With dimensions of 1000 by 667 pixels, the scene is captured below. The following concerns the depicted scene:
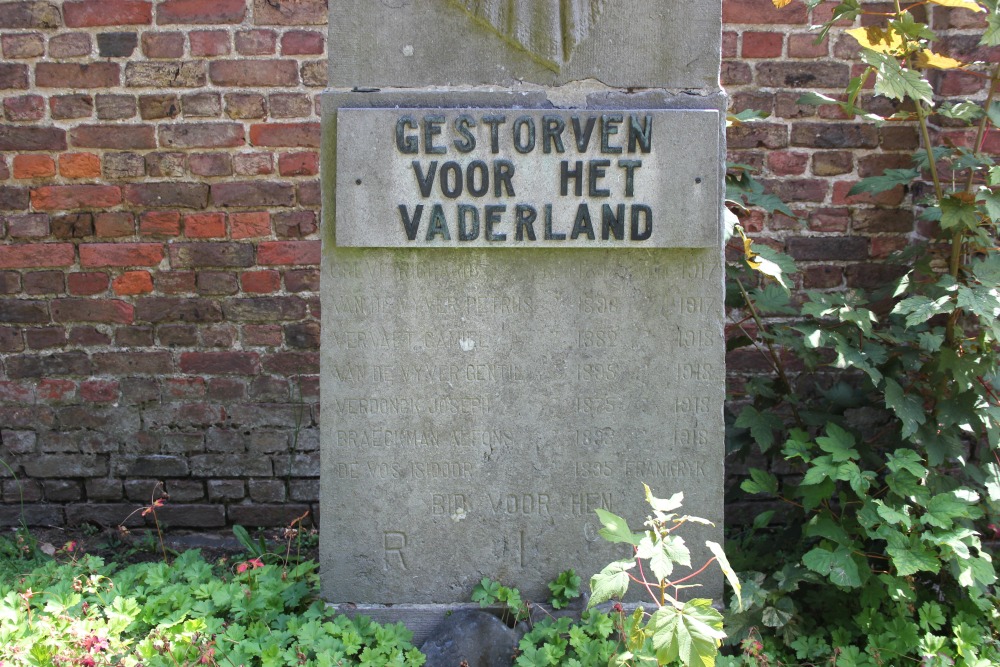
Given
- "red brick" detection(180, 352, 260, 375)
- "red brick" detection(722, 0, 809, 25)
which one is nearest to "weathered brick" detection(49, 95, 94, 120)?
"red brick" detection(180, 352, 260, 375)

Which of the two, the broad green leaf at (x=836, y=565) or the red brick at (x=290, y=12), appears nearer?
the broad green leaf at (x=836, y=565)

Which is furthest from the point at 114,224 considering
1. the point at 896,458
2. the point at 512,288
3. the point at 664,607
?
the point at 896,458

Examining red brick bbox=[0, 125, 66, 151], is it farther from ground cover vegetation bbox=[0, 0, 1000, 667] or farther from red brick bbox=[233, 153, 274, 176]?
ground cover vegetation bbox=[0, 0, 1000, 667]

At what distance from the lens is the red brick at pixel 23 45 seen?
10.5 feet

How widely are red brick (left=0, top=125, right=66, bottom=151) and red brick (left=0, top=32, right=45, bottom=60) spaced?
0.84ft

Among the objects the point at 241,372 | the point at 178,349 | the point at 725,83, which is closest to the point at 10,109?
the point at 178,349

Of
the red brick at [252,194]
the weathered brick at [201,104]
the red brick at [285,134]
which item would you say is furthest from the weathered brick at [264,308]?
the weathered brick at [201,104]

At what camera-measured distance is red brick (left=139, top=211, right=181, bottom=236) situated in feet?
10.7

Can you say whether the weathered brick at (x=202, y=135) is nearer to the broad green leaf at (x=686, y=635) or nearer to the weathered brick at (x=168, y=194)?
the weathered brick at (x=168, y=194)

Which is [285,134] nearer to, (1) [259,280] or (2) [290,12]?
(2) [290,12]

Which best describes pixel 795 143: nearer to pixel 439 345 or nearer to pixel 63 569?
pixel 439 345

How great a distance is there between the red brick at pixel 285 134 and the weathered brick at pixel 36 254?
31.3 inches

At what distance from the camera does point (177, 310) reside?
131 inches

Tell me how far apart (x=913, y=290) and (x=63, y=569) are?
113 inches
